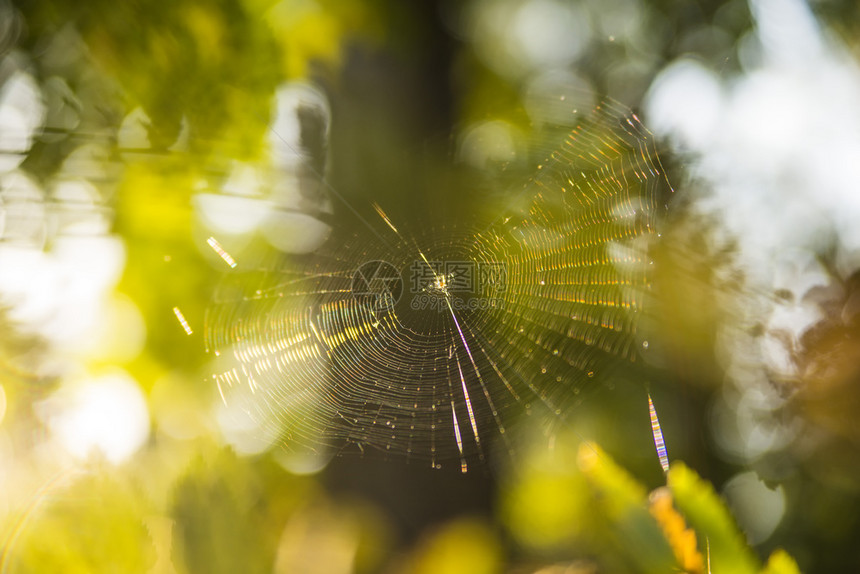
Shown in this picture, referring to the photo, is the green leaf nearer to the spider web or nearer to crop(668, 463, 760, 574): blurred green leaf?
crop(668, 463, 760, 574): blurred green leaf

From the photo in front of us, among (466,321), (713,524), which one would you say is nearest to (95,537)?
(713,524)

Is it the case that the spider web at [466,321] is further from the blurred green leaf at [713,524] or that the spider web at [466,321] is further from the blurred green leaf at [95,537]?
the blurred green leaf at [713,524]

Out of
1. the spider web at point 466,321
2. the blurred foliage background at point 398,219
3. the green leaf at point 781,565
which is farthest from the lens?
the spider web at point 466,321

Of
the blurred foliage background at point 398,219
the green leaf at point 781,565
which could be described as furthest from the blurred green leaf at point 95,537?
the green leaf at point 781,565

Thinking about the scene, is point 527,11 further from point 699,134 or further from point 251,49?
point 251,49

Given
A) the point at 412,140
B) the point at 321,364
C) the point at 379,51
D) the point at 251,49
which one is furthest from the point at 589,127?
the point at 321,364

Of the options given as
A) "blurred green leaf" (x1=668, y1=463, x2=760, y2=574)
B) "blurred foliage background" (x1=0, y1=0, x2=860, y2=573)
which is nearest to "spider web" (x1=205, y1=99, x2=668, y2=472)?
"blurred foliage background" (x1=0, y1=0, x2=860, y2=573)
